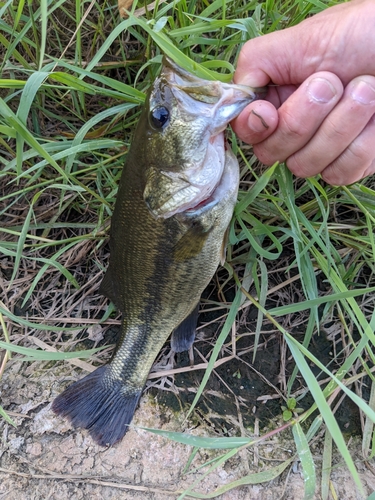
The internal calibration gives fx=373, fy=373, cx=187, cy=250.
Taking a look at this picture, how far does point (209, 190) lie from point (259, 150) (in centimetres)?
26

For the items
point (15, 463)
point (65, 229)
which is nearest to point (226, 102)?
point (65, 229)

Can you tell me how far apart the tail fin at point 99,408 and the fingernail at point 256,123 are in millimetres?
1450

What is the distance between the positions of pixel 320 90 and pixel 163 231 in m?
0.82

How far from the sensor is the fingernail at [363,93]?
126 centimetres

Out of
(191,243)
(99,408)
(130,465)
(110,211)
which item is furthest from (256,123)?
(130,465)

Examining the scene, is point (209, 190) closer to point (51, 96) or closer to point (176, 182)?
point (176, 182)

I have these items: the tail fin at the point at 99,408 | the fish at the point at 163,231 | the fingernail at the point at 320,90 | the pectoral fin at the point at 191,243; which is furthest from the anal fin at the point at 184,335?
the fingernail at the point at 320,90

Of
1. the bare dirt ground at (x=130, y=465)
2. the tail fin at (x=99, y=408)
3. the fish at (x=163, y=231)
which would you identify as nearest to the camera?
the fish at (x=163, y=231)

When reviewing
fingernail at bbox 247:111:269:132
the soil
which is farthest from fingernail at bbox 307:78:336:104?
Answer: the soil

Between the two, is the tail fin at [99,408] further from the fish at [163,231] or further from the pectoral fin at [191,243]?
the pectoral fin at [191,243]

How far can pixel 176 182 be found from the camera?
1.53 m

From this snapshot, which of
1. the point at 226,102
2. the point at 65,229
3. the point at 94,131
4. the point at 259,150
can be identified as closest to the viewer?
the point at 226,102

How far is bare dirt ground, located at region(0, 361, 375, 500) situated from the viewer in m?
1.82

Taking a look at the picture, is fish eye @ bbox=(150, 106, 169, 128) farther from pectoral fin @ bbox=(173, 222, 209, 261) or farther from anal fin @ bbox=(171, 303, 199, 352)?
anal fin @ bbox=(171, 303, 199, 352)
